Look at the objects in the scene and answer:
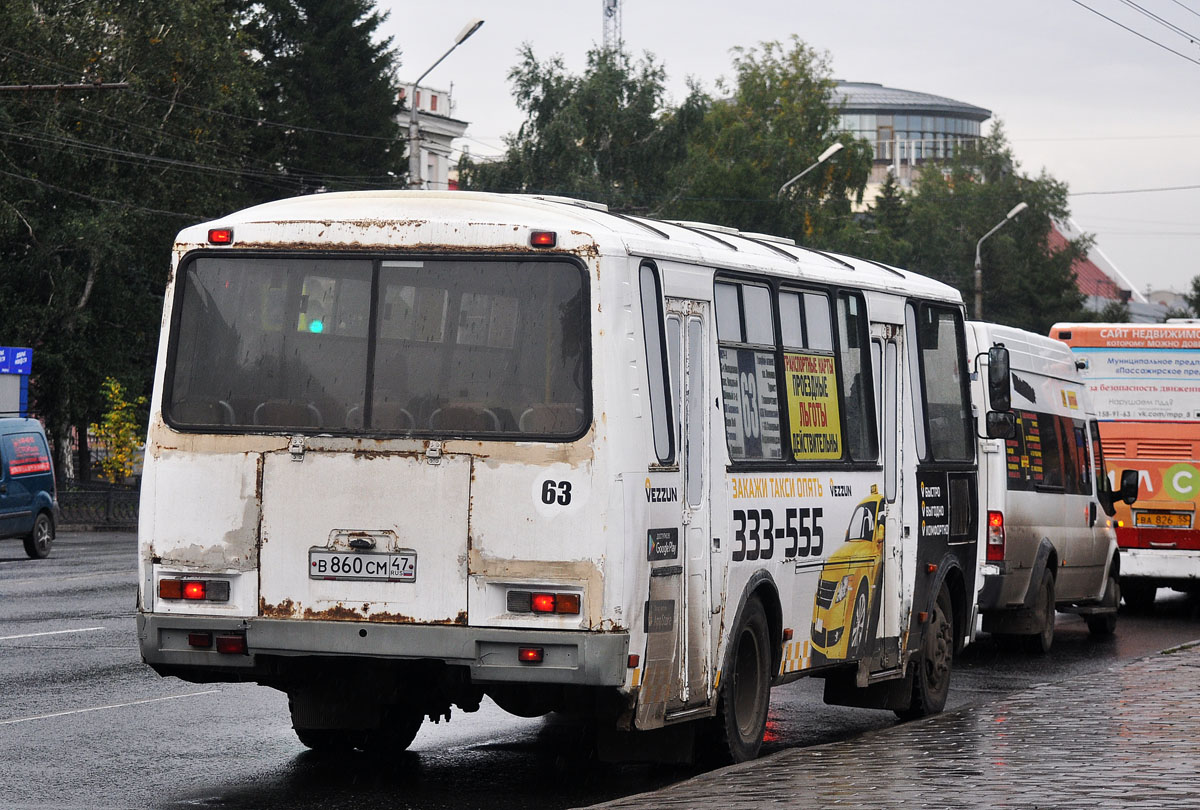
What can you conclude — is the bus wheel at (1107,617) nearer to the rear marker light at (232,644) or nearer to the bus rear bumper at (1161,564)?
the bus rear bumper at (1161,564)

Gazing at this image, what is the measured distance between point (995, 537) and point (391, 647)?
353 inches

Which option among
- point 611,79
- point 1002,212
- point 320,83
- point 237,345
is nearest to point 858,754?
point 237,345

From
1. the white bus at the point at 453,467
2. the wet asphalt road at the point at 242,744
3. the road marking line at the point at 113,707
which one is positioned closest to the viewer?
the white bus at the point at 453,467

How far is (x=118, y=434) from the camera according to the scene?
49.7 meters

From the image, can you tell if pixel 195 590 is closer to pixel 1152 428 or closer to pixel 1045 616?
pixel 1045 616

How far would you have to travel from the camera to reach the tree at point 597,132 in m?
69.4

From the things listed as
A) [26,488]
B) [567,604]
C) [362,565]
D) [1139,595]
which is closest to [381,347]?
[362,565]

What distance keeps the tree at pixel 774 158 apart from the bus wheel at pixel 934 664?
56057 mm

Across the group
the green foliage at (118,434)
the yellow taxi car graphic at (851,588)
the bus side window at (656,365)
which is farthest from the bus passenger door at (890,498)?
the green foliage at (118,434)

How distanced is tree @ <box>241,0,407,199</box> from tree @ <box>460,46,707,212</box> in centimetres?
648

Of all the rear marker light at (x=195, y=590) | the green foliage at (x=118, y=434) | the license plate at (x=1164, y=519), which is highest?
the green foliage at (x=118, y=434)

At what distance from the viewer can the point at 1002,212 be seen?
97.6 metres

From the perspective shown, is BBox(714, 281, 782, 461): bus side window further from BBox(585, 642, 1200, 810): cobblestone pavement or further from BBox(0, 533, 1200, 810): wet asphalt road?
BBox(0, 533, 1200, 810): wet asphalt road

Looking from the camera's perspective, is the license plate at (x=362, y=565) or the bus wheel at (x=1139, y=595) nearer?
the license plate at (x=362, y=565)
